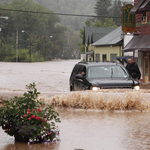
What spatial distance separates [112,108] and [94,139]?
4.75 m

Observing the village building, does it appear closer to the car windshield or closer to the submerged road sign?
the submerged road sign

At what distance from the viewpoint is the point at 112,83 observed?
1301cm

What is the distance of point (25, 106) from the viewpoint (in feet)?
22.8

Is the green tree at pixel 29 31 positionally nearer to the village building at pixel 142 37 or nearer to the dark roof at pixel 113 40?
the dark roof at pixel 113 40

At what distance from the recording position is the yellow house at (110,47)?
4902 centimetres

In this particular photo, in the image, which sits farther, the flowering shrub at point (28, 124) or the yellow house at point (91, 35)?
the yellow house at point (91, 35)

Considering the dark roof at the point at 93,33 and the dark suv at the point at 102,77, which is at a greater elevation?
the dark roof at the point at 93,33

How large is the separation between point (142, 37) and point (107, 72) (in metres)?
13.6

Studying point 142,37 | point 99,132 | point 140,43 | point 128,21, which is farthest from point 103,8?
point 99,132

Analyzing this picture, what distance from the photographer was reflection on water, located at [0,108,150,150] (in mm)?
6637

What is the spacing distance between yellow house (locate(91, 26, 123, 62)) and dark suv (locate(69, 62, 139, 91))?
3309cm

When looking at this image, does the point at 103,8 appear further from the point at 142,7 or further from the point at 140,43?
the point at 142,7

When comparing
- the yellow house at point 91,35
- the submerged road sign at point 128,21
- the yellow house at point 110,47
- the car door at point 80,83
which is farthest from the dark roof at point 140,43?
the yellow house at point 91,35

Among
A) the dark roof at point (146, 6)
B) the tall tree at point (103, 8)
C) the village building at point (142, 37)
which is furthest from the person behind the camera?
the tall tree at point (103, 8)
